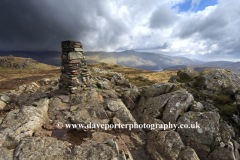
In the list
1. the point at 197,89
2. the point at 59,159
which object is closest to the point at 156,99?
the point at 197,89

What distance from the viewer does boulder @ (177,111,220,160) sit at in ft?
26.3

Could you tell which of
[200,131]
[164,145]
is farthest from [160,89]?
[164,145]

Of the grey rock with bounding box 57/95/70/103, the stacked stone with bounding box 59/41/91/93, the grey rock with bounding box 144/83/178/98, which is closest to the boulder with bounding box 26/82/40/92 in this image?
the stacked stone with bounding box 59/41/91/93

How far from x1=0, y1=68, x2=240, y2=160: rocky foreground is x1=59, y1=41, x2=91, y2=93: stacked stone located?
2258mm

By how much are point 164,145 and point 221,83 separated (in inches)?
402

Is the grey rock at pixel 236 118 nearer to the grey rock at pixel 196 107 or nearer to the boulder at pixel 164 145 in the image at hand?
the grey rock at pixel 196 107

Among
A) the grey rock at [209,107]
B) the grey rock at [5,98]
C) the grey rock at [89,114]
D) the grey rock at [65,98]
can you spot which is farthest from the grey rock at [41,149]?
the grey rock at [5,98]

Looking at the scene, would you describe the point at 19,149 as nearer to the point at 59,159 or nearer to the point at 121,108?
the point at 59,159

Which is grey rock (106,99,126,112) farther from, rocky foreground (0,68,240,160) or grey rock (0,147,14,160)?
grey rock (0,147,14,160)

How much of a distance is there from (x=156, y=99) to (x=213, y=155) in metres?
6.53

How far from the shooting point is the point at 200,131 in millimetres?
8500

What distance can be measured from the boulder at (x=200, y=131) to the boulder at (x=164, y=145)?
1.15 metres

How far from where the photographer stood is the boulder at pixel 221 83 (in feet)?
37.2

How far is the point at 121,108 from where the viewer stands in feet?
39.2
